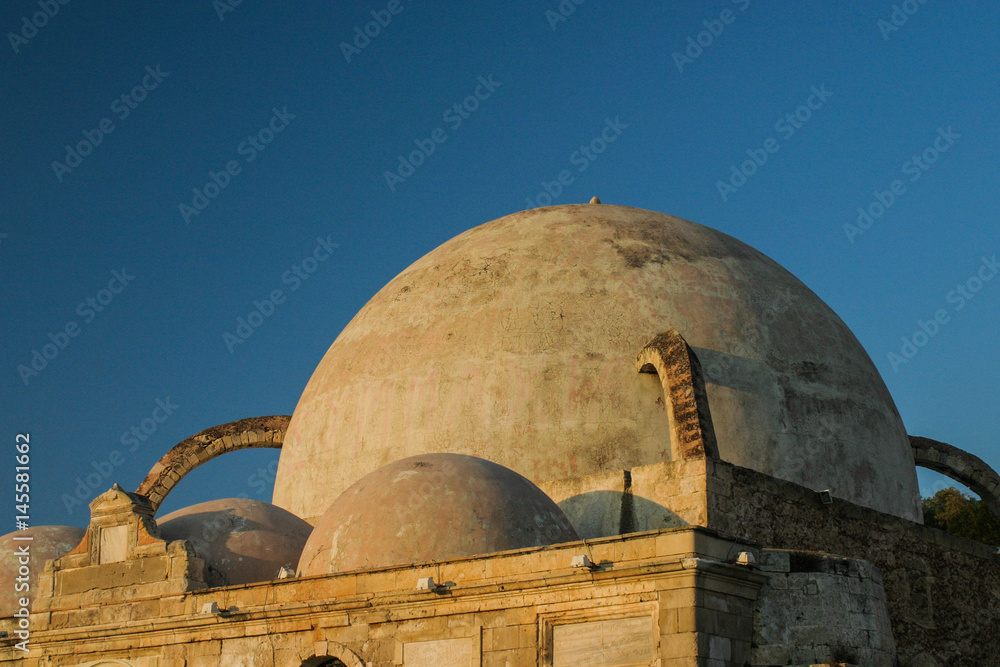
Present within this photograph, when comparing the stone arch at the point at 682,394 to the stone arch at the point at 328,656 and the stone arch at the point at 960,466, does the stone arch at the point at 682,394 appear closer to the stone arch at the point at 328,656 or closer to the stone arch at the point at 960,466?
the stone arch at the point at 328,656

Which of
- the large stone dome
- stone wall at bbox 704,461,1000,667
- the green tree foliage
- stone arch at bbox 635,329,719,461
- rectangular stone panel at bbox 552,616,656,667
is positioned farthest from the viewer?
the green tree foliage

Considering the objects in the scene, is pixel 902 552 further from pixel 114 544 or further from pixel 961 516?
pixel 961 516

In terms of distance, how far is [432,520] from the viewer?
11828 mm

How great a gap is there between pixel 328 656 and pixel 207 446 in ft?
27.1

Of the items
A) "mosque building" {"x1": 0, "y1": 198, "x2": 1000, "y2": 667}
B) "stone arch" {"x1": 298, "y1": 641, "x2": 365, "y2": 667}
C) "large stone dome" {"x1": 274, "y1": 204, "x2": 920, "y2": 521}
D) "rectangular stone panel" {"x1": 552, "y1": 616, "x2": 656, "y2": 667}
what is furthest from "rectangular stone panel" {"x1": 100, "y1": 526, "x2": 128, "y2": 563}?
"rectangular stone panel" {"x1": 552, "y1": 616, "x2": 656, "y2": 667}

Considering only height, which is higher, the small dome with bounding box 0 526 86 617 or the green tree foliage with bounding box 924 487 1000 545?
the green tree foliage with bounding box 924 487 1000 545

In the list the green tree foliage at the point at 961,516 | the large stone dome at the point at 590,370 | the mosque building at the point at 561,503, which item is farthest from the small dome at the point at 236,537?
the green tree foliage at the point at 961,516

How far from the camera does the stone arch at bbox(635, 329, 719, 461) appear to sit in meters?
12.9

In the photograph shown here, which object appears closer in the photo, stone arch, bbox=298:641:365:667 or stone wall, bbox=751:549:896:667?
stone wall, bbox=751:549:896:667

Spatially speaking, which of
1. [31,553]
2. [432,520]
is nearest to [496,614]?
[432,520]

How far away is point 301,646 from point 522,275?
21.6 ft

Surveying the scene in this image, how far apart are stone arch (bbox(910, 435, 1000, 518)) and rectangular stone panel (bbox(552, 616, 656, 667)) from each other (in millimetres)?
10211

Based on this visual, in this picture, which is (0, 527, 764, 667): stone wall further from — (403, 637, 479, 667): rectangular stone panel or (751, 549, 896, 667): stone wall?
(751, 549, 896, 667): stone wall

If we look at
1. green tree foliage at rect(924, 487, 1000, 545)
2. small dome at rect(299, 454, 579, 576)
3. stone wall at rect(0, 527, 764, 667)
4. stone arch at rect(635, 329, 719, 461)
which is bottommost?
stone wall at rect(0, 527, 764, 667)
